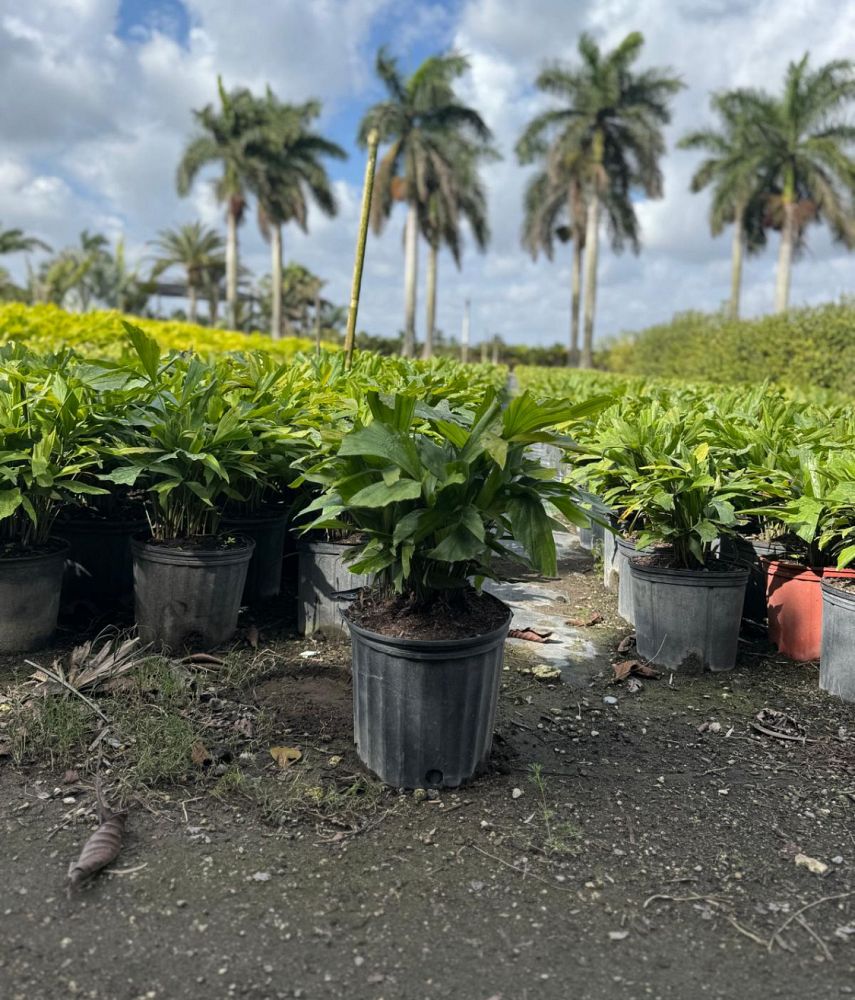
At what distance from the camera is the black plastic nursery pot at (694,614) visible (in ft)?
13.0

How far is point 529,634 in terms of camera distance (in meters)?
4.52

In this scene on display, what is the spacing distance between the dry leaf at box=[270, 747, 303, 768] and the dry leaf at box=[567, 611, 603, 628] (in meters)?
2.27

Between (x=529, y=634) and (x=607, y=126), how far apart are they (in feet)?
118

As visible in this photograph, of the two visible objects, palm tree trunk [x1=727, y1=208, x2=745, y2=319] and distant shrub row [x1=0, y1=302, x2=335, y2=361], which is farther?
palm tree trunk [x1=727, y1=208, x2=745, y2=319]

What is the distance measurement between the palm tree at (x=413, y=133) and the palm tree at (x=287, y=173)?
4.36m

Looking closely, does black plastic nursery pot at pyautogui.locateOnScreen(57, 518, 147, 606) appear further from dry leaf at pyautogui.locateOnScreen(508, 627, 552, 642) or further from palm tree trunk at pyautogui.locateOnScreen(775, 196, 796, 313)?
palm tree trunk at pyautogui.locateOnScreen(775, 196, 796, 313)

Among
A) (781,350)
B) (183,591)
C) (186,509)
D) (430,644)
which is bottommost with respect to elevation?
(183,591)

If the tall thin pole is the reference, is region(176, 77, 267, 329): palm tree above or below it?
above

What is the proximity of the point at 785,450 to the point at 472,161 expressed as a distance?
34.4 meters

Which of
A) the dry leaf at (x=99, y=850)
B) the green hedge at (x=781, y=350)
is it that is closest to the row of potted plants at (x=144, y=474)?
the dry leaf at (x=99, y=850)

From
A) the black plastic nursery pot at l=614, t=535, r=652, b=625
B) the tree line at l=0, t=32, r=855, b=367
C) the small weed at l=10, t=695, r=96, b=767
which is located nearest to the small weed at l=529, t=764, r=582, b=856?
the small weed at l=10, t=695, r=96, b=767

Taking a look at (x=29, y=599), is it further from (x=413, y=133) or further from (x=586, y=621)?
(x=413, y=133)

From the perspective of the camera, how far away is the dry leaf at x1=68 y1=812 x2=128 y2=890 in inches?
88.9

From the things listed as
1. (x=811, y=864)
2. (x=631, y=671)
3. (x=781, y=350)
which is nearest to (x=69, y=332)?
(x=631, y=671)
